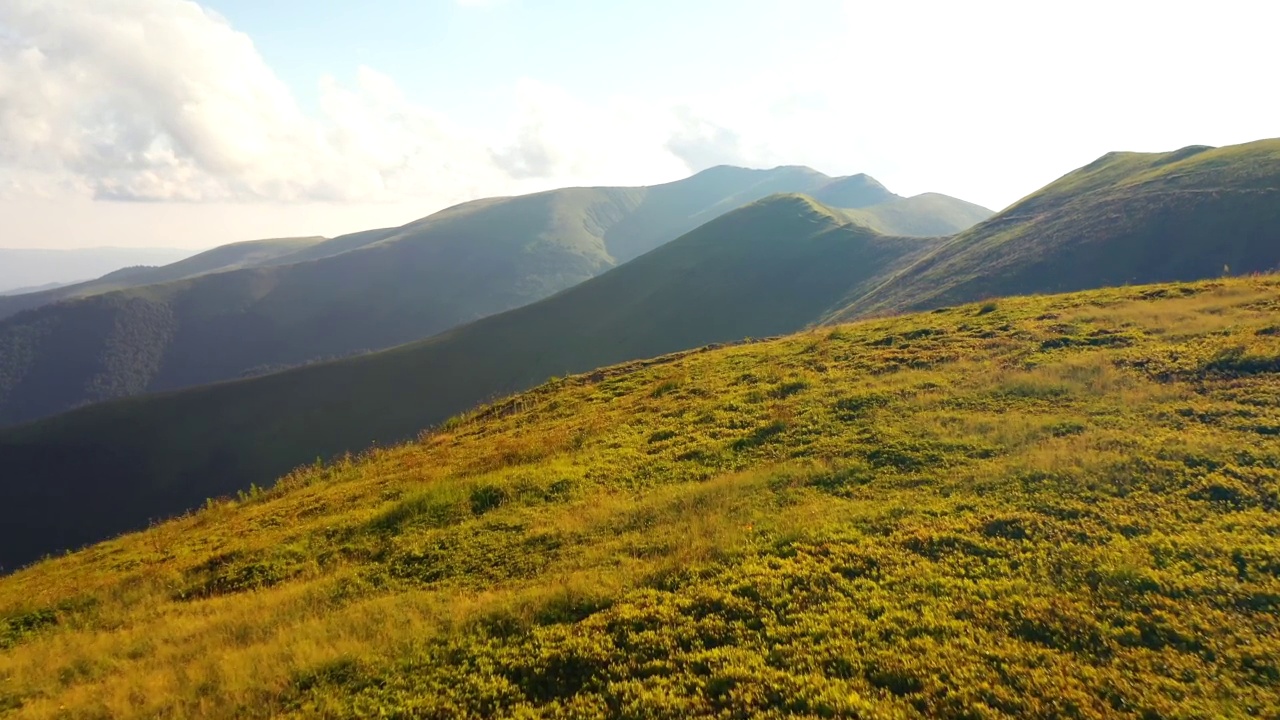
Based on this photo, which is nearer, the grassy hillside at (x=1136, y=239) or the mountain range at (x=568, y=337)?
the grassy hillside at (x=1136, y=239)

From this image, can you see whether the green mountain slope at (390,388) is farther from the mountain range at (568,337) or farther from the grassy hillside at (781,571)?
the grassy hillside at (781,571)

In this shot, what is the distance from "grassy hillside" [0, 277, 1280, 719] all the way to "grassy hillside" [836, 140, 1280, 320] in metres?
38.9

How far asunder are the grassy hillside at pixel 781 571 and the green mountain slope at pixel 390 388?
168ft

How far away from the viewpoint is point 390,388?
Answer: 8269 cm

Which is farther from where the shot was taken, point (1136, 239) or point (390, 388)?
point (390, 388)

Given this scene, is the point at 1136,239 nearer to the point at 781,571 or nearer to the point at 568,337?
the point at 781,571

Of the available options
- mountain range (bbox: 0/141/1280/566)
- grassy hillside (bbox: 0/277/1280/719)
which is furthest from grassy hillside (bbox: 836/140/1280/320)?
grassy hillside (bbox: 0/277/1280/719)


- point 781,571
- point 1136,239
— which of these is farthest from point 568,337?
point 781,571

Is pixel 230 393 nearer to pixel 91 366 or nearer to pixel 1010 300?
pixel 1010 300

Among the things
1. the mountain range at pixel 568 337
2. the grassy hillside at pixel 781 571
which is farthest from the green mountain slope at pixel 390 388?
the grassy hillside at pixel 781 571

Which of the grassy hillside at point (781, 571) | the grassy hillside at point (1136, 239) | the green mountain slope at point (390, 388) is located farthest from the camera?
the green mountain slope at point (390, 388)

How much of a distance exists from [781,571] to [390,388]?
3237 inches

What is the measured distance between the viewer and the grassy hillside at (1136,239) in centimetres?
4897

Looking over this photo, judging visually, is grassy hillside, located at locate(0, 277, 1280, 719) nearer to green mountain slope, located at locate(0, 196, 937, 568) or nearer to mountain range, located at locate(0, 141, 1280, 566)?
mountain range, located at locate(0, 141, 1280, 566)
